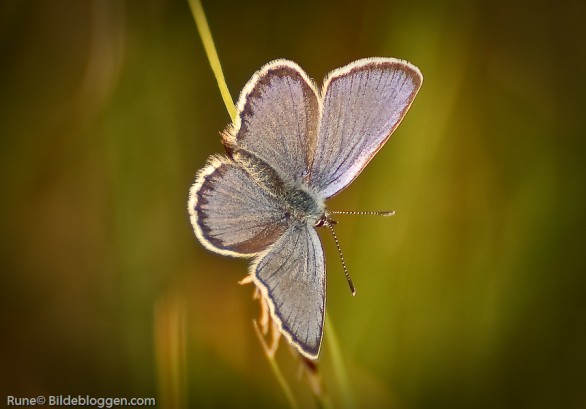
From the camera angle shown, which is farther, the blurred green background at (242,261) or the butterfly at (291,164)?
the blurred green background at (242,261)

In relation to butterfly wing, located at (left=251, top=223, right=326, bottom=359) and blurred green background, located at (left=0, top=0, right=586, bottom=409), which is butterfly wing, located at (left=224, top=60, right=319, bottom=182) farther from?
blurred green background, located at (left=0, top=0, right=586, bottom=409)

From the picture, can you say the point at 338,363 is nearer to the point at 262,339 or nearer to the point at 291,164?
the point at 262,339

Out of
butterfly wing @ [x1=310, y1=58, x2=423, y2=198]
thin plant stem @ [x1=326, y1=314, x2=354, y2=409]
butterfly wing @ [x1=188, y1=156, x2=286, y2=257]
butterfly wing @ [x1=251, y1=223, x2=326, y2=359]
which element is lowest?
thin plant stem @ [x1=326, y1=314, x2=354, y2=409]

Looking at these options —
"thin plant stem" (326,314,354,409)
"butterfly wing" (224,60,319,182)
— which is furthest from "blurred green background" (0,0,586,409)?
"butterfly wing" (224,60,319,182)

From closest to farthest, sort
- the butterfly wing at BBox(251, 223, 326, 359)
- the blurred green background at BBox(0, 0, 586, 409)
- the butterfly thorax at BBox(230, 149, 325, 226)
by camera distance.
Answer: the butterfly wing at BBox(251, 223, 326, 359)
the butterfly thorax at BBox(230, 149, 325, 226)
the blurred green background at BBox(0, 0, 586, 409)

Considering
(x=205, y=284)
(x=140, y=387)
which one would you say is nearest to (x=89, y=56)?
(x=205, y=284)

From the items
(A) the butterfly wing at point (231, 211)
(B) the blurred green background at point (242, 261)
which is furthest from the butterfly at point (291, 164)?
(B) the blurred green background at point (242, 261)

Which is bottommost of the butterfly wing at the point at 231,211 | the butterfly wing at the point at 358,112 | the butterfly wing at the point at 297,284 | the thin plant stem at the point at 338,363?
the thin plant stem at the point at 338,363

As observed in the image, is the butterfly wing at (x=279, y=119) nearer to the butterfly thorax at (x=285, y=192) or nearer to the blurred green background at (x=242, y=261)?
the butterfly thorax at (x=285, y=192)
